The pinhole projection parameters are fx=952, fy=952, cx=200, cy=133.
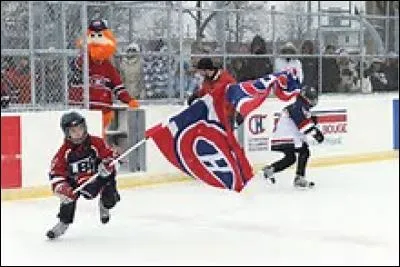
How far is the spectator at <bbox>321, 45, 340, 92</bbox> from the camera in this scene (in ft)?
42.3

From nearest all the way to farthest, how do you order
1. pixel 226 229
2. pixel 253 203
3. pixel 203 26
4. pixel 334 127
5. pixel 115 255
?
pixel 115 255, pixel 226 229, pixel 253 203, pixel 203 26, pixel 334 127

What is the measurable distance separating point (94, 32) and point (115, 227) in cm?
330

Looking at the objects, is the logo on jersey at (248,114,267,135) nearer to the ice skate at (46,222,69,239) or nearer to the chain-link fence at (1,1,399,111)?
the chain-link fence at (1,1,399,111)

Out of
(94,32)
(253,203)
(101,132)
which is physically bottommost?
(253,203)

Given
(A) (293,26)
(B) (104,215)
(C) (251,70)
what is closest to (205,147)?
(B) (104,215)

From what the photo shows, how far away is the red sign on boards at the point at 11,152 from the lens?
28.8 feet

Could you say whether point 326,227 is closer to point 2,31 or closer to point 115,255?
point 115,255

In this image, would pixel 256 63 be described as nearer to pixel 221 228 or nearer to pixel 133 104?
pixel 133 104

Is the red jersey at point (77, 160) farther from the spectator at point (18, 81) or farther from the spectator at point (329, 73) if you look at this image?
the spectator at point (329, 73)

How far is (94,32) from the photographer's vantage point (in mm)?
9984

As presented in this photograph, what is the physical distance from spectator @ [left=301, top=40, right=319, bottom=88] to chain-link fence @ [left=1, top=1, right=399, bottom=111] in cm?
1

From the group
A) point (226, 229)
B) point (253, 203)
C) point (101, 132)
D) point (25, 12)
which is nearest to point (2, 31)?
point (25, 12)

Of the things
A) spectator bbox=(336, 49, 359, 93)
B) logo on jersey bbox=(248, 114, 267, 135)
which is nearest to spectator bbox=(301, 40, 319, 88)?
spectator bbox=(336, 49, 359, 93)

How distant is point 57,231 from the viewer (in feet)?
21.7
